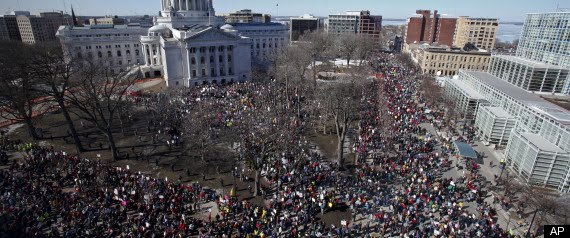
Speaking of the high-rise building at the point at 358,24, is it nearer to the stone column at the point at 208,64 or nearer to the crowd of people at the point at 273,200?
the stone column at the point at 208,64

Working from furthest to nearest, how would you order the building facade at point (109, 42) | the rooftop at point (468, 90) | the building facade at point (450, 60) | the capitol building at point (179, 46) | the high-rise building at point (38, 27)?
the high-rise building at point (38, 27)
the building facade at point (450, 60)
the building facade at point (109, 42)
the capitol building at point (179, 46)
the rooftop at point (468, 90)

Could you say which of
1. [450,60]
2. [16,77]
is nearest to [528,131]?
[450,60]

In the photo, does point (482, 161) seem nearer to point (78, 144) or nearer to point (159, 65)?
point (78, 144)

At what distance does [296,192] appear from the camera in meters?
25.5

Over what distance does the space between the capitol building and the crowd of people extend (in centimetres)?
2927

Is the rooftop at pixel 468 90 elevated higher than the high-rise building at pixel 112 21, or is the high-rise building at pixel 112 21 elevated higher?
the high-rise building at pixel 112 21

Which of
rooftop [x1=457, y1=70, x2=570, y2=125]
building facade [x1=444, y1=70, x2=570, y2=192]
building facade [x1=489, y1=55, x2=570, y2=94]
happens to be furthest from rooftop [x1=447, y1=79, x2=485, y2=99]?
building facade [x1=489, y1=55, x2=570, y2=94]

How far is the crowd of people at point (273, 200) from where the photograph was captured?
21.4 m

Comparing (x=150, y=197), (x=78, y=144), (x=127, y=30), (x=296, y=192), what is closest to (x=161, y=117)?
(x=78, y=144)

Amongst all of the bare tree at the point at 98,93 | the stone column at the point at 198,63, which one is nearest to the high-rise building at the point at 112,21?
the stone column at the point at 198,63

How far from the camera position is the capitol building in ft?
200

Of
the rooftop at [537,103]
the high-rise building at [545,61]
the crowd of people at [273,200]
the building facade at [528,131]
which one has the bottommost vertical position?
the crowd of people at [273,200]

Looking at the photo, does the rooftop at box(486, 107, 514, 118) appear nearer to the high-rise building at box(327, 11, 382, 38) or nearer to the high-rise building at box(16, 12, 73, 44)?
the high-rise building at box(327, 11, 382, 38)

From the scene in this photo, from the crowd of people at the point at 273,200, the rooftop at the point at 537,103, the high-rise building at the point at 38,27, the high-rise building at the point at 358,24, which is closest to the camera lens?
the crowd of people at the point at 273,200
